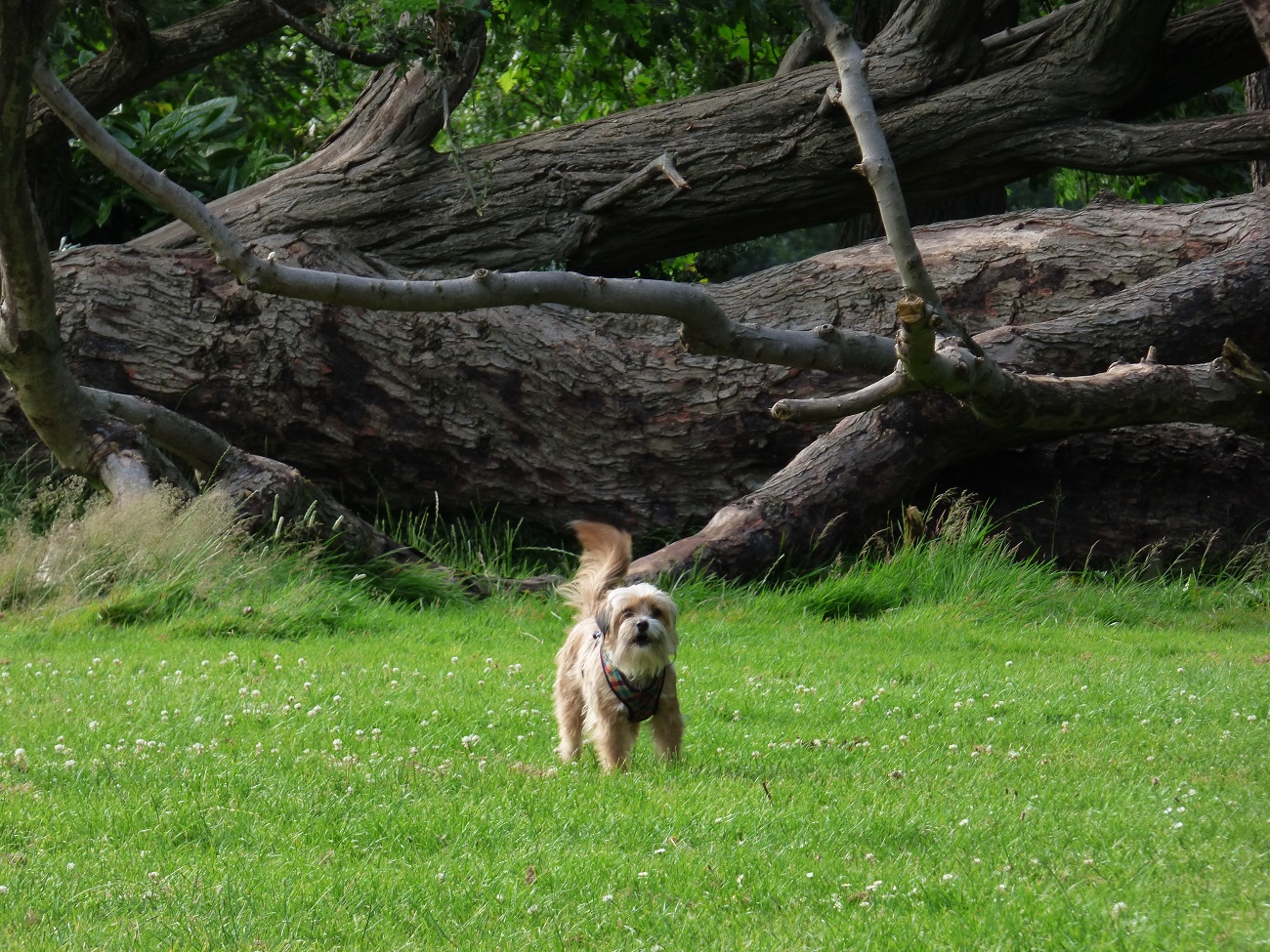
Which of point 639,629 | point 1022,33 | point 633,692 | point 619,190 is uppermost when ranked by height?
point 1022,33

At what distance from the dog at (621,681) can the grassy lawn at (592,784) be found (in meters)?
0.16

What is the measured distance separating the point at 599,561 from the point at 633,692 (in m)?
1.14

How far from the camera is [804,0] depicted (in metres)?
8.65

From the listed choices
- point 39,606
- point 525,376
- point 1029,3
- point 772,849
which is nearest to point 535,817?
point 772,849

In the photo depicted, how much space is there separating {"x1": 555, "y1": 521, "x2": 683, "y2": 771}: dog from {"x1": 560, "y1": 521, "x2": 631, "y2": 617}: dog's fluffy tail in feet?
0.76

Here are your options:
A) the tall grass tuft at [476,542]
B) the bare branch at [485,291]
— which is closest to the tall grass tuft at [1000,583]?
the tall grass tuft at [476,542]

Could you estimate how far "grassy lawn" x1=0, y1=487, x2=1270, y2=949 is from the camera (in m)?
3.97

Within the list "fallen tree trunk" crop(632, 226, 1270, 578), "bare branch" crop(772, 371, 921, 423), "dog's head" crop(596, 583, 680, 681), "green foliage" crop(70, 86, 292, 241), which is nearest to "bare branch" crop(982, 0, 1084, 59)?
"fallen tree trunk" crop(632, 226, 1270, 578)

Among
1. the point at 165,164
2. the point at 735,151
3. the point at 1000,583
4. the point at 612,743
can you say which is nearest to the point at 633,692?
the point at 612,743

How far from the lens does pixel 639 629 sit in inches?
230

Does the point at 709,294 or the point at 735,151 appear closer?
the point at 709,294

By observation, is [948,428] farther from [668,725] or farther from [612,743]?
[612,743]

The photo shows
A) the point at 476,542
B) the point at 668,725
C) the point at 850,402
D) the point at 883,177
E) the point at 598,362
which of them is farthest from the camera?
the point at 598,362

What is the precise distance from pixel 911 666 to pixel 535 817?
3773 mm
